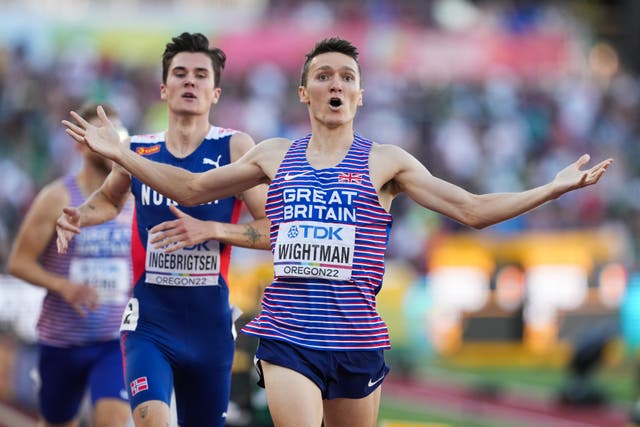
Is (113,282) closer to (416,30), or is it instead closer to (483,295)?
(483,295)

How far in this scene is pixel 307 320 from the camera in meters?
5.81

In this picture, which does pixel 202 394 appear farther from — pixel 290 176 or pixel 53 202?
pixel 53 202

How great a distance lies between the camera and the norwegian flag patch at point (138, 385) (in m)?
6.39

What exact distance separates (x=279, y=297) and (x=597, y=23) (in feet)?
115

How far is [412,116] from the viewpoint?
27859 mm

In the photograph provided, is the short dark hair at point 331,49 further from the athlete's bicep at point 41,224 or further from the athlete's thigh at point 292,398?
the athlete's bicep at point 41,224

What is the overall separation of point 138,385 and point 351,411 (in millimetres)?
1214

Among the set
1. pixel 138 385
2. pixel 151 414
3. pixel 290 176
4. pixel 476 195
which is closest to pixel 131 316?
pixel 138 385

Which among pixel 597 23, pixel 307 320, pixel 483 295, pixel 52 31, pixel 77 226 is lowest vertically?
pixel 307 320

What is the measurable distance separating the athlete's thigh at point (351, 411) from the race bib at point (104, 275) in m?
2.70

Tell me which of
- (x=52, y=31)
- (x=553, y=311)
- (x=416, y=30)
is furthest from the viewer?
(x=416, y=30)

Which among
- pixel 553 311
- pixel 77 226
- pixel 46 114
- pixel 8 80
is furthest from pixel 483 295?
pixel 77 226

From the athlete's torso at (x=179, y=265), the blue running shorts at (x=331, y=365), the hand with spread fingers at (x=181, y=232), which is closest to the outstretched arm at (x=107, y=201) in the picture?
the athlete's torso at (x=179, y=265)

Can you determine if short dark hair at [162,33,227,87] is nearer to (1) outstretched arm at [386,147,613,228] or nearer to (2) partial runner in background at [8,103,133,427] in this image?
(2) partial runner in background at [8,103,133,427]
